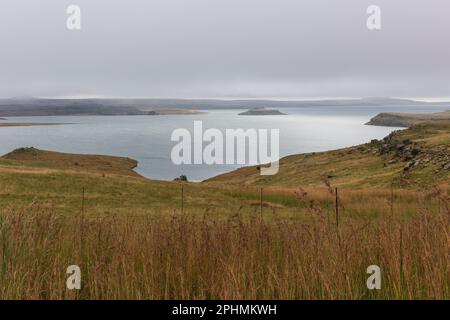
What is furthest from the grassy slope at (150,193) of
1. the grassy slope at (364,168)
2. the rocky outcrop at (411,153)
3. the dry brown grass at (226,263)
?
the dry brown grass at (226,263)

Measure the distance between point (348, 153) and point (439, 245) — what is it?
89.0 meters

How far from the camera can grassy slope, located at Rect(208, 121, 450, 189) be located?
48.9 m

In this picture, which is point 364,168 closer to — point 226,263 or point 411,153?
point 411,153

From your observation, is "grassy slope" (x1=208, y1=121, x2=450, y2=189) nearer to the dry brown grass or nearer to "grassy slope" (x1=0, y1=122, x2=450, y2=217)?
"grassy slope" (x1=0, y1=122, x2=450, y2=217)

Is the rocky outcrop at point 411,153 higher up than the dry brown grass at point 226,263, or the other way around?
the dry brown grass at point 226,263

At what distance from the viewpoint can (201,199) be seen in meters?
30.9

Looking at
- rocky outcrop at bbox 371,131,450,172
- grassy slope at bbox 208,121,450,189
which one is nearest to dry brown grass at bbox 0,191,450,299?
grassy slope at bbox 208,121,450,189

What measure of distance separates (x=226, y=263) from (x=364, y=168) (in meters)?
66.3

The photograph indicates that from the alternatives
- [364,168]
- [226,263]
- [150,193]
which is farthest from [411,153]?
[226,263]

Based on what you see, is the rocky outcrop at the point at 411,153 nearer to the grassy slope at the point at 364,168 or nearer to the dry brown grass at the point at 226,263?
the grassy slope at the point at 364,168

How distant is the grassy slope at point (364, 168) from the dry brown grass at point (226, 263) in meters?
38.8

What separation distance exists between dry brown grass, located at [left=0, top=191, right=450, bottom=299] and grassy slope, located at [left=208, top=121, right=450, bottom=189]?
38772mm

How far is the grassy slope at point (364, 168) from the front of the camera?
48.9m
